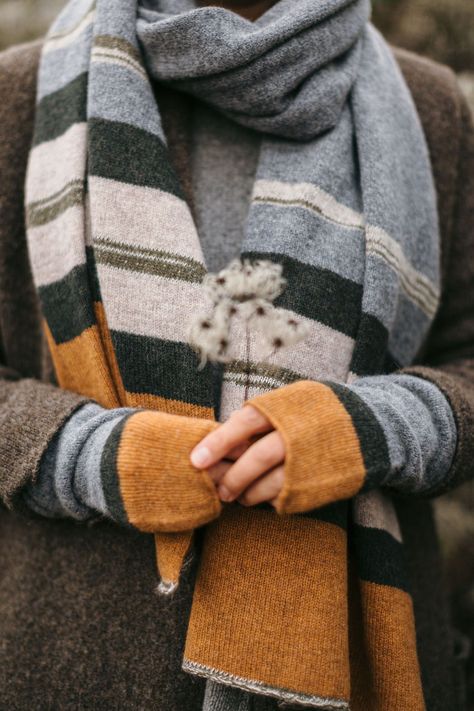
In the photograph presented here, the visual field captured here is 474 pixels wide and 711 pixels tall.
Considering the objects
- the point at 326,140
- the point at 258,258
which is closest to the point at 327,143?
the point at 326,140

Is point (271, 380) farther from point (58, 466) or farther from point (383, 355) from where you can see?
point (58, 466)

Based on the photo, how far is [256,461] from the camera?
29.2 inches

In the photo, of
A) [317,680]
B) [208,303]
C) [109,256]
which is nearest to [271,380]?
[208,303]

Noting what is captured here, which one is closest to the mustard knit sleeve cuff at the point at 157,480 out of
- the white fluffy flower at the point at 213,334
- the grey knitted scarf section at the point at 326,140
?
the white fluffy flower at the point at 213,334

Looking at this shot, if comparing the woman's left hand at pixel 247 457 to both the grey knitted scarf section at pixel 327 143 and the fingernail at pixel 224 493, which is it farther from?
the grey knitted scarf section at pixel 327 143

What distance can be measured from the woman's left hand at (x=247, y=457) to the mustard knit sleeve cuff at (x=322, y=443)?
21 mm

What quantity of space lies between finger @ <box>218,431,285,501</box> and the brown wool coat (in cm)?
27

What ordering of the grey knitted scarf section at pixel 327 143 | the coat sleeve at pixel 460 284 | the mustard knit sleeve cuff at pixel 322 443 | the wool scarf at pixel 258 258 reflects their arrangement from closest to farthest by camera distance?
the mustard knit sleeve cuff at pixel 322 443 → the wool scarf at pixel 258 258 → the grey knitted scarf section at pixel 327 143 → the coat sleeve at pixel 460 284

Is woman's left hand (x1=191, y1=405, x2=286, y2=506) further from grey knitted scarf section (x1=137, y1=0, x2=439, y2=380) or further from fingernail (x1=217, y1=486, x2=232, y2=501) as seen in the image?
grey knitted scarf section (x1=137, y1=0, x2=439, y2=380)

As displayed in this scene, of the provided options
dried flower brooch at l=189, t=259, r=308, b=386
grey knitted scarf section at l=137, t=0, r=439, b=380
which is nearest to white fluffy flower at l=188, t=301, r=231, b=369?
dried flower brooch at l=189, t=259, r=308, b=386

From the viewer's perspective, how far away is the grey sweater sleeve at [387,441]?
80cm

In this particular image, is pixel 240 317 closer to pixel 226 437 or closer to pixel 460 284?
pixel 226 437

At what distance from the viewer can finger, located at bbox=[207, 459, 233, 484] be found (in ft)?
2.56

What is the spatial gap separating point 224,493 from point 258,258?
1.22ft
